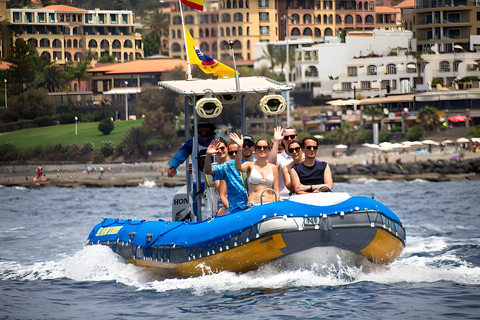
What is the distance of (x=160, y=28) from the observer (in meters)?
99.9

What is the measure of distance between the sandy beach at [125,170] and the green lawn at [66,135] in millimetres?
3937

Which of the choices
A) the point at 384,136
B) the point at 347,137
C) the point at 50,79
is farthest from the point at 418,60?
the point at 50,79

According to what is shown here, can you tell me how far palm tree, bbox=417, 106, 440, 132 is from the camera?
226 feet

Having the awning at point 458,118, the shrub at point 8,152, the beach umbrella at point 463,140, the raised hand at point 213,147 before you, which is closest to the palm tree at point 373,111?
the awning at point 458,118

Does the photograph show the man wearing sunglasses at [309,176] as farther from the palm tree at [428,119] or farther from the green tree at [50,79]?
the green tree at [50,79]

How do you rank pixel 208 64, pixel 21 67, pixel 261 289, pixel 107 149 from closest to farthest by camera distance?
pixel 261 289, pixel 208 64, pixel 107 149, pixel 21 67

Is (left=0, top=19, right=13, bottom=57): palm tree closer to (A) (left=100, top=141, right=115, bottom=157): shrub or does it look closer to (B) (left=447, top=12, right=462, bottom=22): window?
(A) (left=100, top=141, right=115, bottom=157): shrub

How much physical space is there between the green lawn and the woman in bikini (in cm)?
6274

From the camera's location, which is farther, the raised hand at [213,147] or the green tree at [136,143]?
the green tree at [136,143]

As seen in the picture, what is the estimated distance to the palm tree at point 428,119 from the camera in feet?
226

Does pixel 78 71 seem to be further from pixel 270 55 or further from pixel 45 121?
pixel 270 55

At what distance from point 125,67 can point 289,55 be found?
16.8 metres

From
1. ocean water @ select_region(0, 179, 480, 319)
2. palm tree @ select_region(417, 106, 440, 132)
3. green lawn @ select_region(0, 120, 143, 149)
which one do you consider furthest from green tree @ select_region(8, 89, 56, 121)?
ocean water @ select_region(0, 179, 480, 319)

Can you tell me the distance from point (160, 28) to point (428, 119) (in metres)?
41.8
